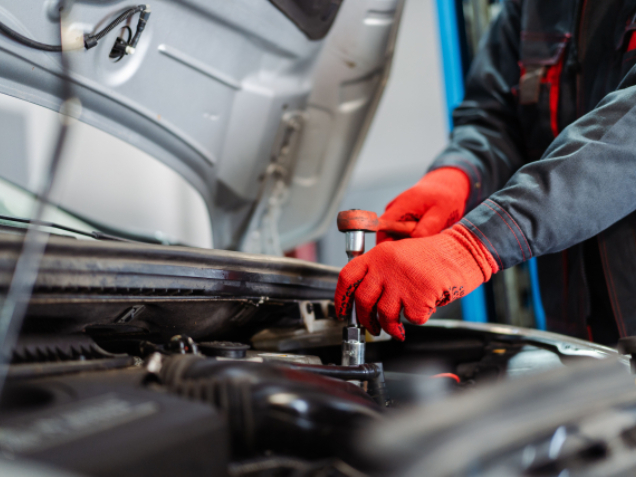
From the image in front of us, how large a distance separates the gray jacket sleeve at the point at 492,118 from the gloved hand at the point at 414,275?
43 cm

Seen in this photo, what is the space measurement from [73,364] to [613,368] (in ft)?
1.91

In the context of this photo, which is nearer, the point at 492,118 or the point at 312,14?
the point at 312,14

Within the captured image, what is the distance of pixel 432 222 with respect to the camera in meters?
1.08

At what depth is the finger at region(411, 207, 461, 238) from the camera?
106cm

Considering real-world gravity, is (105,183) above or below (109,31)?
above

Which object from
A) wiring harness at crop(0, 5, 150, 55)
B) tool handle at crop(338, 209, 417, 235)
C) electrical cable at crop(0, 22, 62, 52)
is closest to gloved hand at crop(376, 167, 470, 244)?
tool handle at crop(338, 209, 417, 235)

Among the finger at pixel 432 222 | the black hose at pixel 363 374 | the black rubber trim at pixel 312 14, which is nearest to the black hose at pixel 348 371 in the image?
the black hose at pixel 363 374

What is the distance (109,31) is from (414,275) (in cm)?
76

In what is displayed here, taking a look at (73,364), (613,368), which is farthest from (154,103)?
(613,368)

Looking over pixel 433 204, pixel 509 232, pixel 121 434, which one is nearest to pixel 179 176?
pixel 433 204

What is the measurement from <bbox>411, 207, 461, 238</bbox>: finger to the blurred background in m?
0.92

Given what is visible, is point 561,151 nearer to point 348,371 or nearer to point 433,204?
point 433,204

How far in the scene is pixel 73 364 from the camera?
0.53 m

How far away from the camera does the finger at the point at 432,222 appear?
1.06 m
